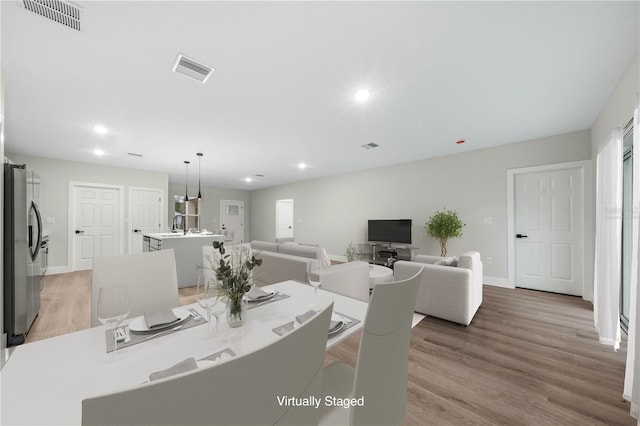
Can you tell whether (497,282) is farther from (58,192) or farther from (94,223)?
(58,192)

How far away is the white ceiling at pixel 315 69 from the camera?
5.24ft

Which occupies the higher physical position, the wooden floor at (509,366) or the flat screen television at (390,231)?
the flat screen television at (390,231)

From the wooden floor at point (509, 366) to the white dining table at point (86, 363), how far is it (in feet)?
3.52

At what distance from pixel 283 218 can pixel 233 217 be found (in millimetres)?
2121

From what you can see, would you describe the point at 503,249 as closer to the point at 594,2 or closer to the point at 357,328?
the point at 594,2

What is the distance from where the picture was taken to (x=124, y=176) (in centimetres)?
610

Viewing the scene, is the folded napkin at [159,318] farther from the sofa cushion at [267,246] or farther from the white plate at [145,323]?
the sofa cushion at [267,246]

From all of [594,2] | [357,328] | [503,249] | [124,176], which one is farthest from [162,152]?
[503,249]

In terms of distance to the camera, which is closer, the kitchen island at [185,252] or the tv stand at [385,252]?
the kitchen island at [185,252]

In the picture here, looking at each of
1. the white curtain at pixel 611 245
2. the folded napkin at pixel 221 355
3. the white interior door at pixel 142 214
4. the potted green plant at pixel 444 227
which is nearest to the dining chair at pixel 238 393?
the folded napkin at pixel 221 355

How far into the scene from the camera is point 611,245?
2.36 metres

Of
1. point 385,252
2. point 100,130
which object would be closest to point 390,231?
point 385,252

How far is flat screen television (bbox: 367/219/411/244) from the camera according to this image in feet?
17.7

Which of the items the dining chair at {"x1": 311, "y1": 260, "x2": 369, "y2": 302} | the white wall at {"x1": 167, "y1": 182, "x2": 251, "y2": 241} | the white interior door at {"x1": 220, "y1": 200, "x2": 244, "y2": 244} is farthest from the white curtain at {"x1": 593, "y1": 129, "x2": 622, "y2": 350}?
the white wall at {"x1": 167, "y1": 182, "x2": 251, "y2": 241}
